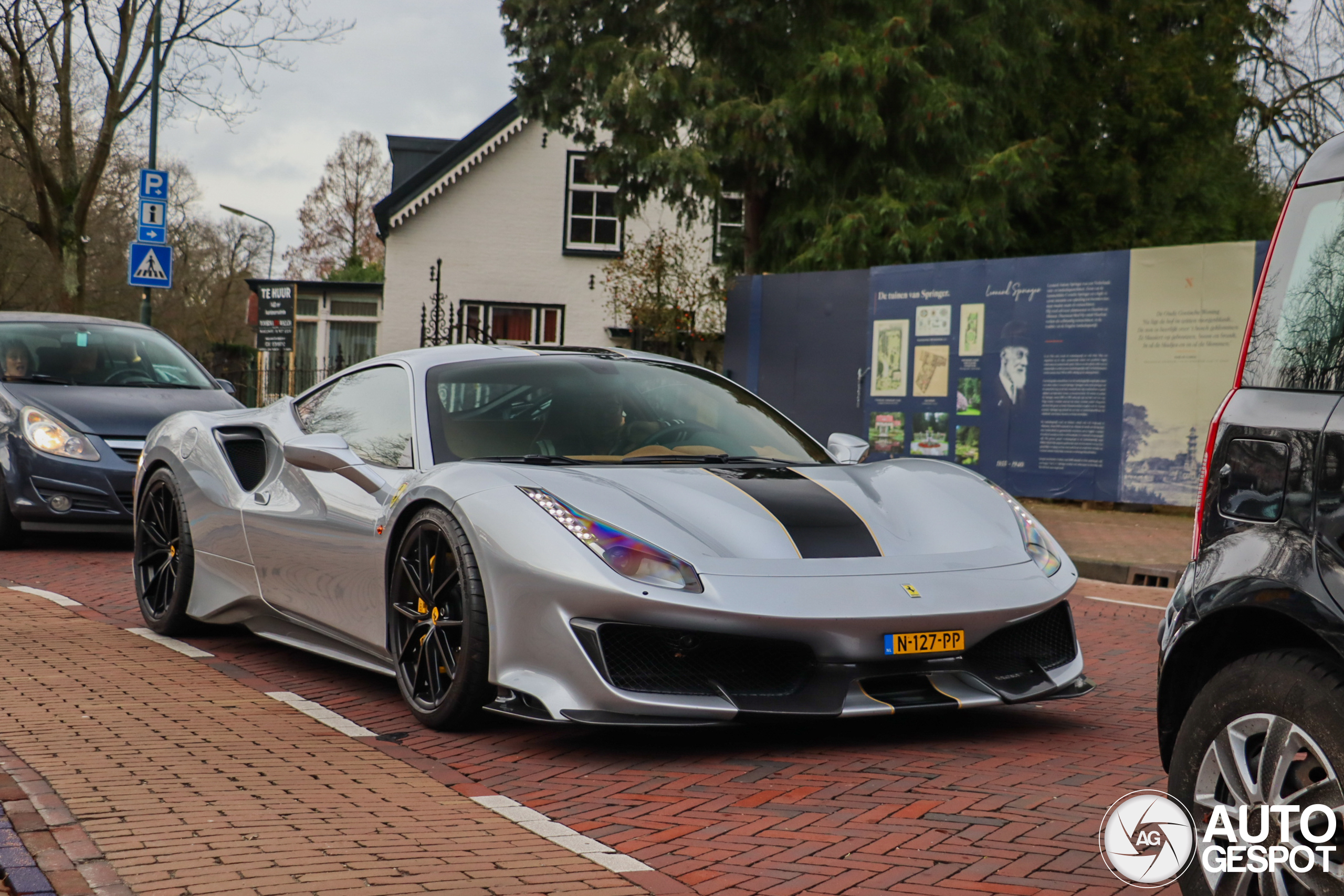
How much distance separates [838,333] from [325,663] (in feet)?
40.3

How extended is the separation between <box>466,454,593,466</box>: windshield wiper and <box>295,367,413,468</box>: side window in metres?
0.35

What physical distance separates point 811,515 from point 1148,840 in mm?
1748

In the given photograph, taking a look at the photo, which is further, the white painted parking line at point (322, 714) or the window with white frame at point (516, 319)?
the window with white frame at point (516, 319)

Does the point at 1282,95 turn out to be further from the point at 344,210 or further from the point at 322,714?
the point at 344,210

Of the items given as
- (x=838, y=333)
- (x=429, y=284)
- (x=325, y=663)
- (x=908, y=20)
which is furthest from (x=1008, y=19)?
(x=325, y=663)

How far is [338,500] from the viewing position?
5676 mm

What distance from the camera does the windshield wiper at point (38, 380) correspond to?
10781 millimetres

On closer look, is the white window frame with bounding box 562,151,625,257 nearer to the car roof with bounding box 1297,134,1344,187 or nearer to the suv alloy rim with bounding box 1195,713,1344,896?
the car roof with bounding box 1297,134,1344,187

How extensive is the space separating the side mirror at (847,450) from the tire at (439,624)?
175cm

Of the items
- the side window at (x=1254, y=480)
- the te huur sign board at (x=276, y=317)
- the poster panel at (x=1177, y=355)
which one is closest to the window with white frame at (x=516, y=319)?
the te huur sign board at (x=276, y=317)

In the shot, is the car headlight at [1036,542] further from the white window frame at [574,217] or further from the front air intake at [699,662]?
the white window frame at [574,217]

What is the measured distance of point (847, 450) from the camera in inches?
234

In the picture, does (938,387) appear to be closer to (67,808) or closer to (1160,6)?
(1160,6)

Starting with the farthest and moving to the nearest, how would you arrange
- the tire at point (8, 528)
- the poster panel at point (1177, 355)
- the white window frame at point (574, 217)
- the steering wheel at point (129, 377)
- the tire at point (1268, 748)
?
the white window frame at point (574, 217), the poster panel at point (1177, 355), the steering wheel at point (129, 377), the tire at point (8, 528), the tire at point (1268, 748)
